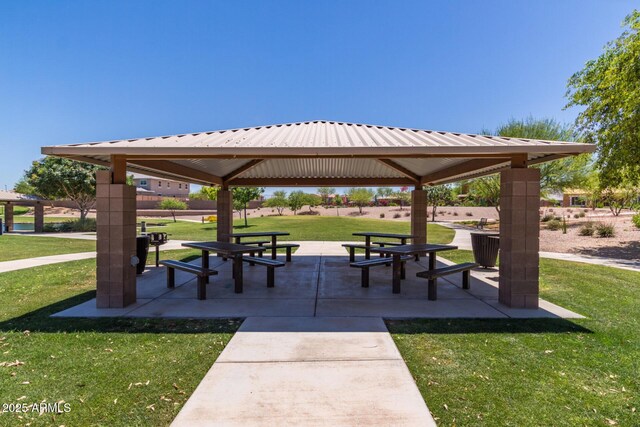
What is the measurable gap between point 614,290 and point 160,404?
8.86 metres

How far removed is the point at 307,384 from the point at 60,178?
28.1 metres

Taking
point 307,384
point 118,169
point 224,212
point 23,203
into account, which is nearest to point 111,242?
point 118,169

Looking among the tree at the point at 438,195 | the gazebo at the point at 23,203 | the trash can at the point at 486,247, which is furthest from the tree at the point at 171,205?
the trash can at the point at 486,247

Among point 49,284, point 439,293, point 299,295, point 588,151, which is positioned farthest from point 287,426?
point 49,284

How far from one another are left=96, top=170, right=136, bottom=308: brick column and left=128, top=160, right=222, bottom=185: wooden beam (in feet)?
3.63

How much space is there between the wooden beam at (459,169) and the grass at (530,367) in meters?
3.07

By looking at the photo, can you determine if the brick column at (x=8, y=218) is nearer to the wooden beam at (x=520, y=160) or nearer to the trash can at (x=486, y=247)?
the trash can at (x=486, y=247)

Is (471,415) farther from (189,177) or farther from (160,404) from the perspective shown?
(189,177)

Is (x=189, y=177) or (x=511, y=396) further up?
(x=189, y=177)

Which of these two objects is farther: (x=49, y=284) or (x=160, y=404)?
(x=49, y=284)

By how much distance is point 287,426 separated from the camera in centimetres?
270

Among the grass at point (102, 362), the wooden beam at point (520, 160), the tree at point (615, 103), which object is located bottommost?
the grass at point (102, 362)

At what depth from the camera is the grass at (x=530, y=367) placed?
2910 mm

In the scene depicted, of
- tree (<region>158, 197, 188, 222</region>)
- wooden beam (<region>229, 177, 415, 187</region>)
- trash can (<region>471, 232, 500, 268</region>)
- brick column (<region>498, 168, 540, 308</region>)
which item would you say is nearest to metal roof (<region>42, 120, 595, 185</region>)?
brick column (<region>498, 168, 540, 308</region>)
